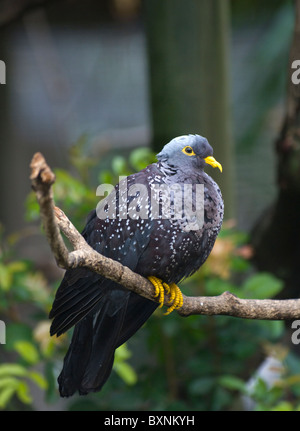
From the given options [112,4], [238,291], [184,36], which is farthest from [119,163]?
[112,4]

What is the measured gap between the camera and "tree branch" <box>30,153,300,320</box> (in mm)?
823

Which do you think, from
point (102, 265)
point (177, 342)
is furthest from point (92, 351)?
point (177, 342)

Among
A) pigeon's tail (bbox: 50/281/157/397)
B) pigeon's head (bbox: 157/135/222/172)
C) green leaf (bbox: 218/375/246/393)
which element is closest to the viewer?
pigeon's head (bbox: 157/135/222/172)

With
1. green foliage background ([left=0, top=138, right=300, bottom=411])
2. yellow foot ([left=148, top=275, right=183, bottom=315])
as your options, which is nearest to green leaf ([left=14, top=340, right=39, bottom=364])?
green foliage background ([left=0, top=138, right=300, bottom=411])

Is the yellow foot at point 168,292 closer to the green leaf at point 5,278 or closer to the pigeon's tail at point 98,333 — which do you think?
the pigeon's tail at point 98,333

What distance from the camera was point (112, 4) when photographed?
328 centimetres

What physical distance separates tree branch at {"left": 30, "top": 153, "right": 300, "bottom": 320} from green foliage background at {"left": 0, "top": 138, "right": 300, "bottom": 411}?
1.88 ft

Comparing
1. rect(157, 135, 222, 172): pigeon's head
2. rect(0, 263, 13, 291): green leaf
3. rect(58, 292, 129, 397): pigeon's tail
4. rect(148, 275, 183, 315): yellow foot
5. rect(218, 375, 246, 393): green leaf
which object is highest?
rect(157, 135, 222, 172): pigeon's head

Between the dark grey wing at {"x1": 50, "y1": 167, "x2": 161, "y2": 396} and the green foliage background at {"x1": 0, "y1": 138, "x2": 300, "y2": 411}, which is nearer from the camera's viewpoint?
the dark grey wing at {"x1": 50, "y1": 167, "x2": 161, "y2": 396}

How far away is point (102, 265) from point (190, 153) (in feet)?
0.90

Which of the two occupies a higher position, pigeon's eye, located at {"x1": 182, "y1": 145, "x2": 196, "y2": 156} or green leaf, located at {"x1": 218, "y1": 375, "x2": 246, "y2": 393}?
pigeon's eye, located at {"x1": 182, "y1": 145, "x2": 196, "y2": 156}

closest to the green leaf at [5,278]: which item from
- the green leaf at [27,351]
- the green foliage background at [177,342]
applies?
the green foliage background at [177,342]

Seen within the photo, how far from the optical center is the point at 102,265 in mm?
1057

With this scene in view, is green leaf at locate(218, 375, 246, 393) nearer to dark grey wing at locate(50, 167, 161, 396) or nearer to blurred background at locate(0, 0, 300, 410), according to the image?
blurred background at locate(0, 0, 300, 410)
